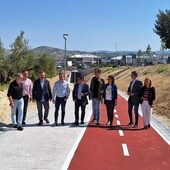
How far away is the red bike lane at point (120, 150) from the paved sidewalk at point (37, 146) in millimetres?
361

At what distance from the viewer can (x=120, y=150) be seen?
10367 mm

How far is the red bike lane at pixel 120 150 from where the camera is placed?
8.74 m

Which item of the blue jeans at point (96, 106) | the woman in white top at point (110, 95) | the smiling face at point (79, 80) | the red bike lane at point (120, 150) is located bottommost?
the red bike lane at point (120, 150)

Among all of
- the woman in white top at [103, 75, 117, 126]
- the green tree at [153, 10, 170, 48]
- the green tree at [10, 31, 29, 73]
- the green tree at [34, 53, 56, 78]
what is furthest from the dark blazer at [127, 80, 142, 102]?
the green tree at [153, 10, 170, 48]

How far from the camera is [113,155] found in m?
9.71

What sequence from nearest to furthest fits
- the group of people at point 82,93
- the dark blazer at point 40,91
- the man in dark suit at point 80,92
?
the group of people at point 82,93, the dark blazer at point 40,91, the man in dark suit at point 80,92

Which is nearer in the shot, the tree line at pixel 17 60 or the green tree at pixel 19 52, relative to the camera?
the tree line at pixel 17 60

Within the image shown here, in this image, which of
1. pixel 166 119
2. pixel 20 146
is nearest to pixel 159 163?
pixel 20 146

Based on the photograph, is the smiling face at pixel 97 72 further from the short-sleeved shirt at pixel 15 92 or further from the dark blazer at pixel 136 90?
the short-sleeved shirt at pixel 15 92

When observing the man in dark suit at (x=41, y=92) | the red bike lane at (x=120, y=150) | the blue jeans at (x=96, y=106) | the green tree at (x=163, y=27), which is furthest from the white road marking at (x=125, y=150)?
the green tree at (x=163, y=27)

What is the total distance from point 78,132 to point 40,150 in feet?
10.5

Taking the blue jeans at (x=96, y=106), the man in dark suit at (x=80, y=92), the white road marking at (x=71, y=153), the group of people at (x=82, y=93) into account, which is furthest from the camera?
the blue jeans at (x=96, y=106)

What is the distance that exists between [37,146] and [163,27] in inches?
2552

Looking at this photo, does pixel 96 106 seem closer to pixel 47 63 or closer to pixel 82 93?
pixel 82 93
